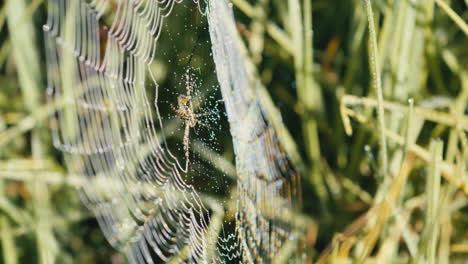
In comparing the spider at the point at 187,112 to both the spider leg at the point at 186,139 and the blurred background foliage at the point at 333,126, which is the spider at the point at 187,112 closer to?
the spider leg at the point at 186,139

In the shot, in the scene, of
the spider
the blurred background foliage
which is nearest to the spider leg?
the spider

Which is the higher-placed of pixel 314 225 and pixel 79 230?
pixel 79 230

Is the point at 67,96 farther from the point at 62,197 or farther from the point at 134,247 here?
the point at 134,247

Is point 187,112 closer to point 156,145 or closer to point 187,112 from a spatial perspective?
point 187,112

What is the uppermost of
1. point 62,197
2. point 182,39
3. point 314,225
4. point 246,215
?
point 182,39

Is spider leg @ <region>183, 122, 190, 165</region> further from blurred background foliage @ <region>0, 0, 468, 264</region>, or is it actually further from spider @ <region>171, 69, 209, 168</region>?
blurred background foliage @ <region>0, 0, 468, 264</region>

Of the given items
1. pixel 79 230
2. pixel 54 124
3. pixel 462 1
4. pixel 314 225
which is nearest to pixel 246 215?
pixel 314 225
